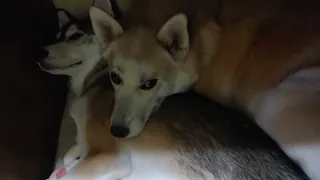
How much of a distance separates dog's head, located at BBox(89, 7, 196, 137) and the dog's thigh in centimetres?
25

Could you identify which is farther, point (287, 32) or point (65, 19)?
point (65, 19)

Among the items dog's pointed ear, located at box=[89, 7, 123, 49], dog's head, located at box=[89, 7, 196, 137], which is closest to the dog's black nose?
dog's head, located at box=[89, 7, 196, 137]

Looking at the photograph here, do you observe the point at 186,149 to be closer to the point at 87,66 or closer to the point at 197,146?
the point at 197,146

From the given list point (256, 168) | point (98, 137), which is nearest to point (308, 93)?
point (256, 168)

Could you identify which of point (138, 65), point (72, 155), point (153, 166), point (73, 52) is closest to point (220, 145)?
point (153, 166)

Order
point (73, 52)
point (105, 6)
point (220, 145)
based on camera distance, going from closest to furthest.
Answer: point (220, 145) < point (105, 6) < point (73, 52)

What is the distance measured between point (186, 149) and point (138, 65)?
0.23 meters

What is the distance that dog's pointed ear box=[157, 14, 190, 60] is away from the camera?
119 centimetres

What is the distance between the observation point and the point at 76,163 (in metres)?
1.23

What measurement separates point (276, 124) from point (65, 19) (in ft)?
2.06

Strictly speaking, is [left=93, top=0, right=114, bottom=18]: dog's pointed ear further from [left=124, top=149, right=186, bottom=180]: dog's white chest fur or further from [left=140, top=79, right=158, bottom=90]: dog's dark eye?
[left=124, top=149, right=186, bottom=180]: dog's white chest fur

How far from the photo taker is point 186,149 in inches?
47.0

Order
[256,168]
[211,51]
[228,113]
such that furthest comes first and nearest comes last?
[211,51], [228,113], [256,168]

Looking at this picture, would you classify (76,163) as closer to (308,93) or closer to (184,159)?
(184,159)
